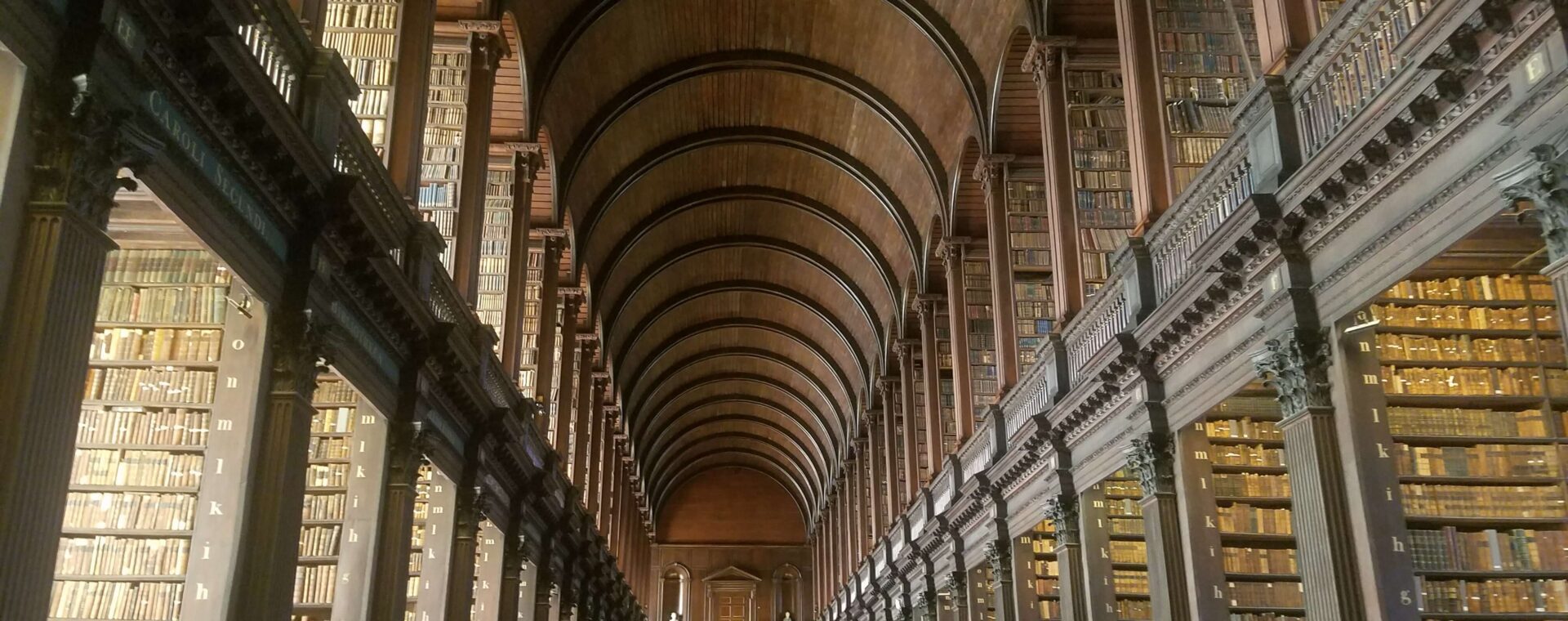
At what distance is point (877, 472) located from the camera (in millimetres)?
26469

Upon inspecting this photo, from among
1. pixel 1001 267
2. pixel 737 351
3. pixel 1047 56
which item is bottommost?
pixel 1001 267

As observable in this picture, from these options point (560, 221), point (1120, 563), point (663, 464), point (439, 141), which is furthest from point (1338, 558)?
point (663, 464)

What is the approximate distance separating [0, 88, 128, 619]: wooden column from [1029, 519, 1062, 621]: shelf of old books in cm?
1059

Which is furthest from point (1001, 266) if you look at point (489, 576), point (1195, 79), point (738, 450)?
point (738, 450)

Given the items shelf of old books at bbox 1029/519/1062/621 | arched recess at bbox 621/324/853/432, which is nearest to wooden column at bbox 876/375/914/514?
arched recess at bbox 621/324/853/432

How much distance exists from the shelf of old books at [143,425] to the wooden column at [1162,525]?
683 cm

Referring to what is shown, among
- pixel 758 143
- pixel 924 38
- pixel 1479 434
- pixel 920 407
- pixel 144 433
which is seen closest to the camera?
pixel 1479 434

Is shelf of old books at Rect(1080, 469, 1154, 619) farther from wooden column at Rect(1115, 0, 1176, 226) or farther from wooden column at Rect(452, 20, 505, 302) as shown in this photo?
wooden column at Rect(452, 20, 505, 302)

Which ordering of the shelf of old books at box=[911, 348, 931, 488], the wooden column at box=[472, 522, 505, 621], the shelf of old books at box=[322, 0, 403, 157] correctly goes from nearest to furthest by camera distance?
the shelf of old books at box=[322, 0, 403, 157] → the wooden column at box=[472, 522, 505, 621] → the shelf of old books at box=[911, 348, 931, 488]

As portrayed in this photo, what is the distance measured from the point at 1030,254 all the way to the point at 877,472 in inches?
478

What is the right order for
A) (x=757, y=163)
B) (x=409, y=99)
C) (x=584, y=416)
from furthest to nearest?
1. (x=757, y=163)
2. (x=584, y=416)
3. (x=409, y=99)

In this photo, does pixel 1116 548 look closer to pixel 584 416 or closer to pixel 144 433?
pixel 144 433

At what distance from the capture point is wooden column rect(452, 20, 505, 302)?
1190 centimetres

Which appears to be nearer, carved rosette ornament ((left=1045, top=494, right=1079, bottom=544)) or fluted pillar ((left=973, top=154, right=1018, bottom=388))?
carved rosette ornament ((left=1045, top=494, right=1079, bottom=544))
